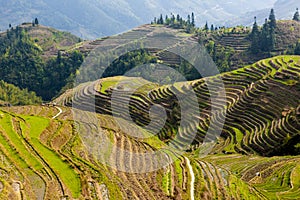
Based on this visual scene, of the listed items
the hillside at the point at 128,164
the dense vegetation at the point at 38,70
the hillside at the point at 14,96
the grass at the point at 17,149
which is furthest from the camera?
the dense vegetation at the point at 38,70

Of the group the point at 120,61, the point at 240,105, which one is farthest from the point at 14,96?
the point at 240,105

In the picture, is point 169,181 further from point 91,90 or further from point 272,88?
point 91,90

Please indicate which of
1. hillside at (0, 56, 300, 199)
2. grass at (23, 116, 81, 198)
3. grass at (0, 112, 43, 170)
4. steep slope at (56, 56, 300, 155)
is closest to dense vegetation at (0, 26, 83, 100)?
steep slope at (56, 56, 300, 155)

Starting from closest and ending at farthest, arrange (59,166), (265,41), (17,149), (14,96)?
(59,166) → (17,149) → (14,96) → (265,41)

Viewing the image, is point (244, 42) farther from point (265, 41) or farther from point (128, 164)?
point (128, 164)

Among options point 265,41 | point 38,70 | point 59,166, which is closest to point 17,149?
point 59,166

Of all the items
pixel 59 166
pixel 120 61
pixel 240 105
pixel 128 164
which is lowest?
pixel 240 105

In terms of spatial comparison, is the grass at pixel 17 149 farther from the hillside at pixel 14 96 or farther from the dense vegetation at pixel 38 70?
the dense vegetation at pixel 38 70

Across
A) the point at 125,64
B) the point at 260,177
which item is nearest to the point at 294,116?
the point at 260,177

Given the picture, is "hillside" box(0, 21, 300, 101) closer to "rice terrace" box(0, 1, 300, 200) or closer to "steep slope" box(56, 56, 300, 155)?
"rice terrace" box(0, 1, 300, 200)

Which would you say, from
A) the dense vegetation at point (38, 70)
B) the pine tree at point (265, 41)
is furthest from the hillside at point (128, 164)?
the dense vegetation at point (38, 70)

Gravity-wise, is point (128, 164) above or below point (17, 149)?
below

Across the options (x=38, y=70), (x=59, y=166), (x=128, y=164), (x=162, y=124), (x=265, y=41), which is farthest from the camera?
(x=38, y=70)

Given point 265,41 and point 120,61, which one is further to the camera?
point 120,61
